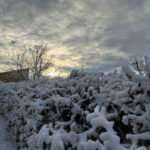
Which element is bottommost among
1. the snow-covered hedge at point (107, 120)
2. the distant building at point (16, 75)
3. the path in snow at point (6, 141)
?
the path in snow at point (6, 141)

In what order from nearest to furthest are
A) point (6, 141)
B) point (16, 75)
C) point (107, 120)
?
1. point (107, 120)
2. point (6, 141)
3. point (16, 75)

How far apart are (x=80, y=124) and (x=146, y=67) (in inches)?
49.0

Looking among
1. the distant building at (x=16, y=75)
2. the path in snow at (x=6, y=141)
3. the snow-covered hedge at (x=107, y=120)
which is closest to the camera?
the snow-covered hedge at (x=107, y=120)

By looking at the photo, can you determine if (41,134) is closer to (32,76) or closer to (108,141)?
(108,141)

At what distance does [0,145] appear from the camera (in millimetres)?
4199

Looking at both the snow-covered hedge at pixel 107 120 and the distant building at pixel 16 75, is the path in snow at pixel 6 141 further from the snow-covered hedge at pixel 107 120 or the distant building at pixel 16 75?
the distant building at pixel 16 75

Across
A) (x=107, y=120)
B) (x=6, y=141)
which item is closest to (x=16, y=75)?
(x=6, y=141)

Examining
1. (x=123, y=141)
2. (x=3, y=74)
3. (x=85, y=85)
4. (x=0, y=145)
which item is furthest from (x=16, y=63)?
(x=123, y=141)

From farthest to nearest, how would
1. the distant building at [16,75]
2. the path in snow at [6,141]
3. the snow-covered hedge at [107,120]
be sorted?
the distant building at [16,75]
the path in snow at [6,141]
the snow-covered hedge at [107,120]

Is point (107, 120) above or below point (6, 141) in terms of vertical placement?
above

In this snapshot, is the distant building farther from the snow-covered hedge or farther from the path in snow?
the snow-covered hedge

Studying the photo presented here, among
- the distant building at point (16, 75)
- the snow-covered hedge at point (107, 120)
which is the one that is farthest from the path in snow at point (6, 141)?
the distant building at point (16, 75)

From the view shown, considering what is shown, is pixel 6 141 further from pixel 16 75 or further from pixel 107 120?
pixel 16 75

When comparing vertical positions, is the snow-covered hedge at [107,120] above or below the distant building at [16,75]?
below
